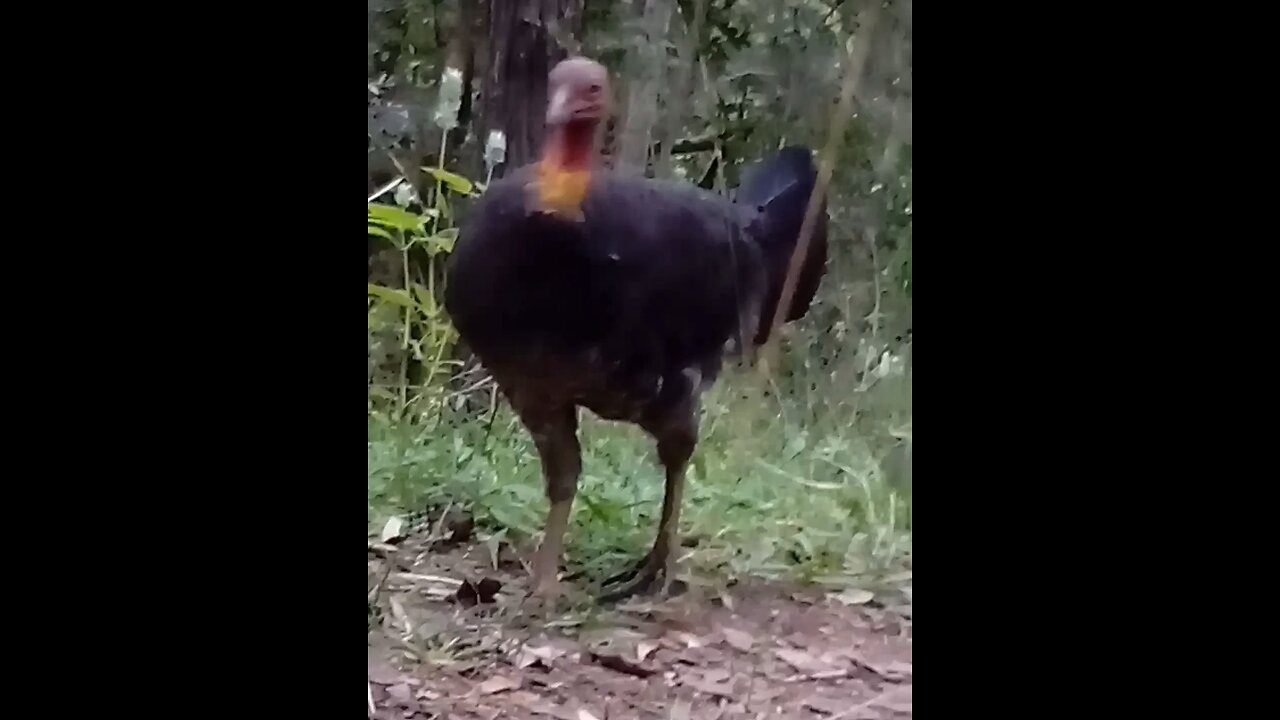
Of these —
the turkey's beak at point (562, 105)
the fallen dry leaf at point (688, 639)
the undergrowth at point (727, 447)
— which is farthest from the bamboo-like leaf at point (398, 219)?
the fallen dry leaf at point (688, 639)

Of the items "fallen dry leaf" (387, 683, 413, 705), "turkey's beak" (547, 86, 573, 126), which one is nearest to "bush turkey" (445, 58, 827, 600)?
"turkey's beak" (547, 86, 573, 126)

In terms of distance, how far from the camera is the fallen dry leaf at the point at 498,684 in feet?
2.47

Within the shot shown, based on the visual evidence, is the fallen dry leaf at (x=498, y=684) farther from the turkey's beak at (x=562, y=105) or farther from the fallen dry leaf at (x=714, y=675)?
the turkey's beak at (x=562, y=105)

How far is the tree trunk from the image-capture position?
2.56 feet

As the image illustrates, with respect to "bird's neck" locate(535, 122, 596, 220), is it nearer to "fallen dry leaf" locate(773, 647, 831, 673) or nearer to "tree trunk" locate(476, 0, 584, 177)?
"tree trunk" locate(476, 0, 584, 177)

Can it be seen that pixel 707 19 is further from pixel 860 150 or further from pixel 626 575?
pixel 626 575

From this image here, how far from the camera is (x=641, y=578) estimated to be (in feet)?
2.58

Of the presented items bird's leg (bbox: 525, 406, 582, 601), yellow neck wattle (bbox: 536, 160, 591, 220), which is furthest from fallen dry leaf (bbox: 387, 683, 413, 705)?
yellow neck wattle (bbox: 536, 160, 591, 220)

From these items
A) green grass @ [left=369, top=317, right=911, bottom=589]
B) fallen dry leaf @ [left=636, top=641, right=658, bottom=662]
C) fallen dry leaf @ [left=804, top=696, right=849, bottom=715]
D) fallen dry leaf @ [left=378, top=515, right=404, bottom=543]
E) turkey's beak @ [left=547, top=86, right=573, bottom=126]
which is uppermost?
turkey's beak @ [left=547, top=86, right=573, bottom=126]

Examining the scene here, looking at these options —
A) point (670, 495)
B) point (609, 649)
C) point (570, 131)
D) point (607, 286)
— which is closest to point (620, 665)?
point (609, 649)

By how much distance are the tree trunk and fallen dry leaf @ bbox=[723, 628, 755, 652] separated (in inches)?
13.4

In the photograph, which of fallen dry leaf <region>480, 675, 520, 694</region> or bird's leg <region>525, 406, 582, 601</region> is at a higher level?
bird's leg <region>525, 406, 582, 601</region>
